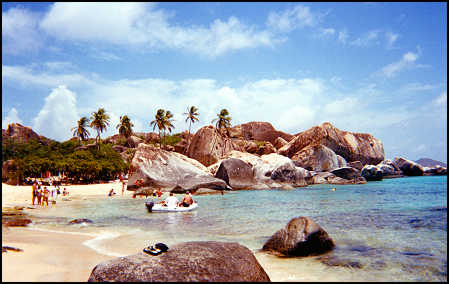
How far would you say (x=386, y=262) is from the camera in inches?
319

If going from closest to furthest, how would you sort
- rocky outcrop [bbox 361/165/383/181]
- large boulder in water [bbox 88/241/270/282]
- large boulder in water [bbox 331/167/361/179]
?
large boulder in water [bbox 88/241/270/282] < large boulder in water [bbox 331/167/361/179] < rocky outcrop [bbox 361/165/383/181]

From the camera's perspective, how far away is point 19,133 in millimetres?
78188

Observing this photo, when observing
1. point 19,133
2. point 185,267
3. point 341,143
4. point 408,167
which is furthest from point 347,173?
point 19,133

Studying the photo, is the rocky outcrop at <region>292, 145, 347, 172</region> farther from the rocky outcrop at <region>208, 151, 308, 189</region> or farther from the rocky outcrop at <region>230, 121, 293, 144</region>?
the rocky outcrop at <region>230, 121, 293, 144</region>

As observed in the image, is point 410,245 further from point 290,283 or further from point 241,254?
point 241,254

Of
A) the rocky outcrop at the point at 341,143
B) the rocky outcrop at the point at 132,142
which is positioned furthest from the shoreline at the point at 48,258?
the rocky outcrop at the point at 132,142

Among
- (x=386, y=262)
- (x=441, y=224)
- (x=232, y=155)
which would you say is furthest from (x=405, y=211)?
(x=232, y=155)

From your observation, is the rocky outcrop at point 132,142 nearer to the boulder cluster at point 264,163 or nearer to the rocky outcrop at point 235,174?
the boulder cluster at point 264,163

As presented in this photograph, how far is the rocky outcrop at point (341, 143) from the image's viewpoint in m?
57.8

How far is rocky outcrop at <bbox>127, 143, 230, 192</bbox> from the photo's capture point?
32.7m

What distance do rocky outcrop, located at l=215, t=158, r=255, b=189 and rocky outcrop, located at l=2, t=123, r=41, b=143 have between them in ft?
193

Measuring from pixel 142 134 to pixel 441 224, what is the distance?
275 ft

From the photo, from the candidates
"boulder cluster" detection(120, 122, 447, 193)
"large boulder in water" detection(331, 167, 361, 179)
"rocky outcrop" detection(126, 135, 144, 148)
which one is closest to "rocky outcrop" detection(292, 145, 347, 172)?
"boulder cluster" detection(120, 122, 447, 193)

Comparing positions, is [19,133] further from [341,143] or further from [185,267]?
[185,267]
